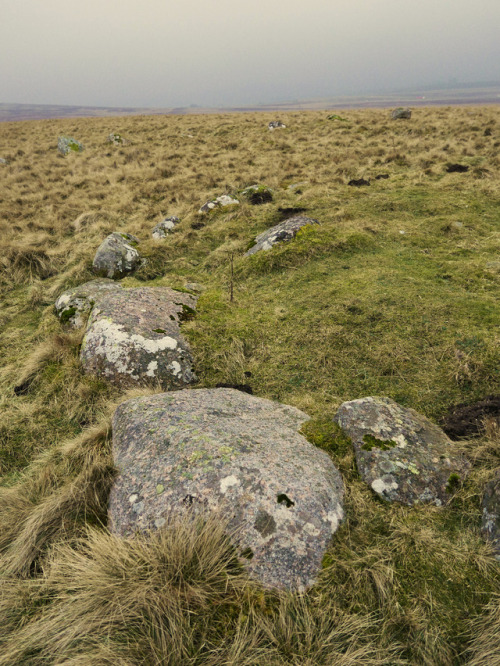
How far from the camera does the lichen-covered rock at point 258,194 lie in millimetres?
13422

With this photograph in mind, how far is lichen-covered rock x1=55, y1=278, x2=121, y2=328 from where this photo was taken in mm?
7549

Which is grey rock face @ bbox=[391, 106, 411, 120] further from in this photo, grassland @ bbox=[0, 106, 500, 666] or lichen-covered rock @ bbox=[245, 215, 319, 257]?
lichen-covered rock @ bbox=[245, 215, 319, 257]

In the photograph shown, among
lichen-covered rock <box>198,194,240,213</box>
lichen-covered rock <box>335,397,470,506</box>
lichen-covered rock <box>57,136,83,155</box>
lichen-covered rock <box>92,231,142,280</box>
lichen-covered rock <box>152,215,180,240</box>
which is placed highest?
lichen-covered rock <box>57,136,83,155</box>

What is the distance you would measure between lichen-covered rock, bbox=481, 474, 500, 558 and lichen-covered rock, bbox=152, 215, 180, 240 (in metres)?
11.2

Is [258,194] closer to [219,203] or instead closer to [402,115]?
[219,203]

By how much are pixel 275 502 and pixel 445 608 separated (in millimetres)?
1528

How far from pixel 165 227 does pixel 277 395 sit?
9060 mm

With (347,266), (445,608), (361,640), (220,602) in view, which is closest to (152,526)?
(220,602)

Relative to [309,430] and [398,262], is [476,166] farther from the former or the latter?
[309,430]

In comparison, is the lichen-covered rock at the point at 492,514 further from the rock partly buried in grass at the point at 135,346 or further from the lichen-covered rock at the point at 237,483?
the rock partly buried in grass at the point at 135,346

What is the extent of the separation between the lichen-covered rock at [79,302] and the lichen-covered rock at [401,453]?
241 inches

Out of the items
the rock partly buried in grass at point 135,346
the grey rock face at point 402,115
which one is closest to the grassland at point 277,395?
the rock partly buried in grass at point 135,346

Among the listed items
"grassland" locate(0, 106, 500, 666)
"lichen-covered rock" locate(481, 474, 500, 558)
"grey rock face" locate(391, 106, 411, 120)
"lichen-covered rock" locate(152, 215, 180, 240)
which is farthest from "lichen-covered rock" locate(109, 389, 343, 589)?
"grey rock face" locate(391, 106, 411, 120)

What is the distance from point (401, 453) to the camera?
3.85 metres
